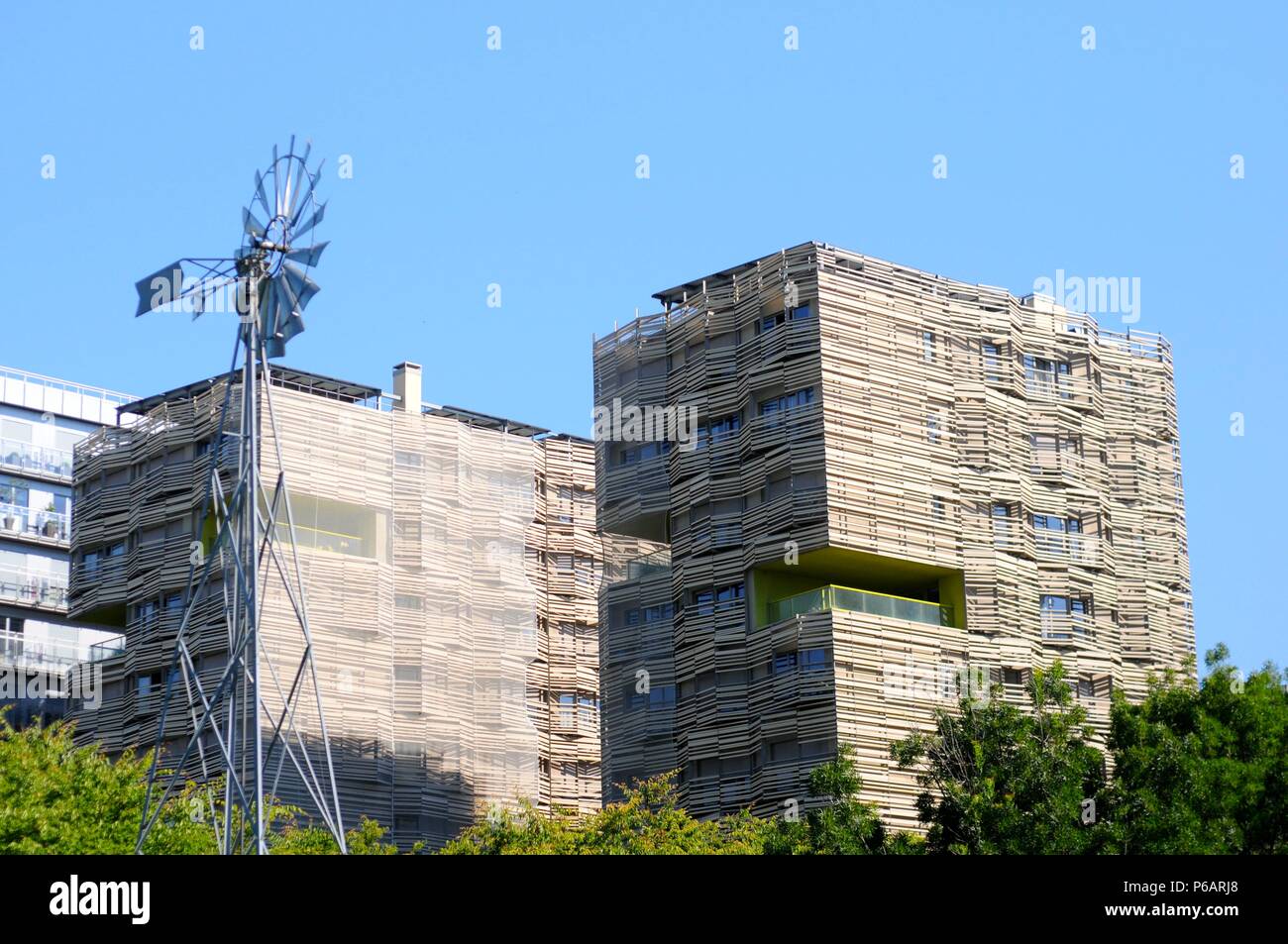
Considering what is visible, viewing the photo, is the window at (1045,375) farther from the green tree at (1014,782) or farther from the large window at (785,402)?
the green tree at (1014,782)

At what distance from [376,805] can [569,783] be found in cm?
1235

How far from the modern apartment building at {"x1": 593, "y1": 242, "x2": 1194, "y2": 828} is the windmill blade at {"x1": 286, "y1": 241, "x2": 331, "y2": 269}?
87.2ft

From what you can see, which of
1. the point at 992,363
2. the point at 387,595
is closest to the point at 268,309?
the point at 992,363

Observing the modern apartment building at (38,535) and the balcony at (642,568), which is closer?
the balcony at (642,568)

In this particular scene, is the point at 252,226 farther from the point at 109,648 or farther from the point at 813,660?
the point at 109,648

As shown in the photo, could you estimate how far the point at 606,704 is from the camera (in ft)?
236

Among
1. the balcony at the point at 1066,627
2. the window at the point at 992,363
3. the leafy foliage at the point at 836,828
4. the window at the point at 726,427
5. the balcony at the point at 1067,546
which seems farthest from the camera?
the window at the point at 992,363

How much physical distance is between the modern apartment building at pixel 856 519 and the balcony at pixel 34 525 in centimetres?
3389

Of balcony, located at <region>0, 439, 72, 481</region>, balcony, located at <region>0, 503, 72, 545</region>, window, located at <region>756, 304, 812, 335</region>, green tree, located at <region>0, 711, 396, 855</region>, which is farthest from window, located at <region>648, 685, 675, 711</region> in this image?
balcony, located at <region>0, 439, 72, 481</region>

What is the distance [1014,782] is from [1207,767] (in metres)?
4.25

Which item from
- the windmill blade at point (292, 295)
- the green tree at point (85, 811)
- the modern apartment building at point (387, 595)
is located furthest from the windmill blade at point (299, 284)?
the modern apartment building at point (387, 595)

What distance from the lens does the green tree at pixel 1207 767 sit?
43969 millimetres

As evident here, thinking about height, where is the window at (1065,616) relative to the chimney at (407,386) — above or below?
below
